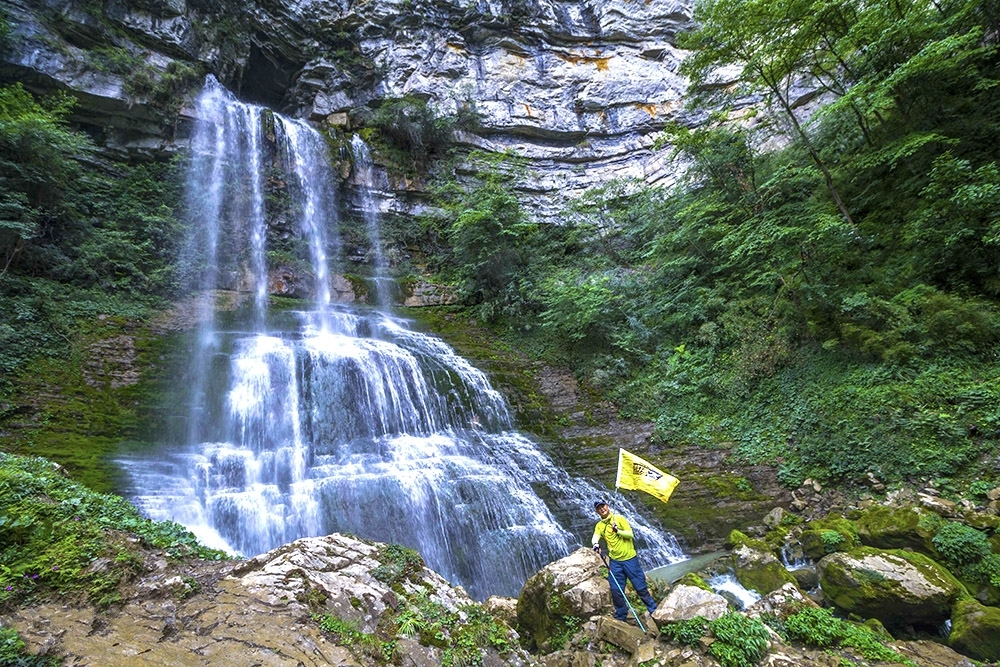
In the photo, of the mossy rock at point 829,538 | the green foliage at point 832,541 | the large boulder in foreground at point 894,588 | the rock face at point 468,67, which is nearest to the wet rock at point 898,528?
the mossy rock at point 829,538

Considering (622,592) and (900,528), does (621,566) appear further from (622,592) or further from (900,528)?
(900,528)

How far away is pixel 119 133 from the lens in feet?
43.9

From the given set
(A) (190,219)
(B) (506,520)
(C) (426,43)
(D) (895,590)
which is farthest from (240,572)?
Answer: (C) (426,43)

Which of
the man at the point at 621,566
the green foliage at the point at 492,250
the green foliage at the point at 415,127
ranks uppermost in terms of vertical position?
the green foliage at the point at 415,127

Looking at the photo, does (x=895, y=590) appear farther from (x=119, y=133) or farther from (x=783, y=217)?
(x=119, y=133)

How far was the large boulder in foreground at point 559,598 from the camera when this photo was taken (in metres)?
A: 4.32

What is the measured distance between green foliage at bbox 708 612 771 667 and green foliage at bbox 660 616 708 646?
72 mm

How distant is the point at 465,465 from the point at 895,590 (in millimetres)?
6173

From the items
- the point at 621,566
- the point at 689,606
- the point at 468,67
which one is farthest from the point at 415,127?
the point at 689,606

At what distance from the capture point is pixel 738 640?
3.52m

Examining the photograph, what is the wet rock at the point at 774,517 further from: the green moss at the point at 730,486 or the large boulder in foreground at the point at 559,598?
the large boulder in foreground at the point at 559,598

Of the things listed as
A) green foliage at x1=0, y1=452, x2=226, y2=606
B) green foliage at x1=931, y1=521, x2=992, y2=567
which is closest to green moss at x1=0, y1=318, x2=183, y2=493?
green foliage at x1=0, y1=452, x2=226, y2=606

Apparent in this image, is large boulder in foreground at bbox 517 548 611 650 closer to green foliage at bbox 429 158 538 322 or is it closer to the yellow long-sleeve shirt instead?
the yellow long-sleeve shirt

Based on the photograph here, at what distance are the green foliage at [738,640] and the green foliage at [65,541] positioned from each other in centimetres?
462
